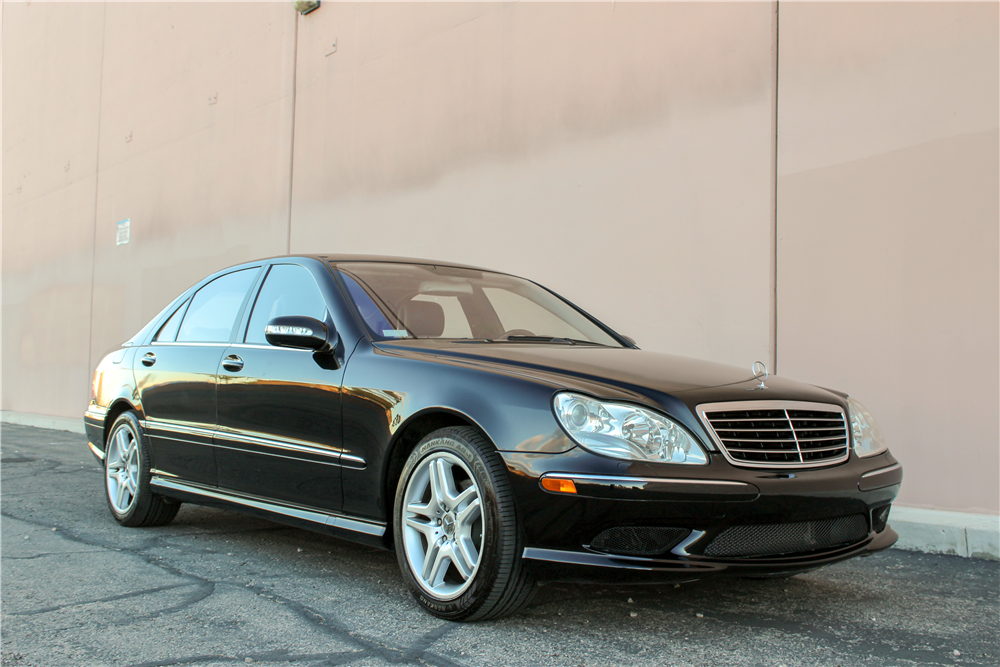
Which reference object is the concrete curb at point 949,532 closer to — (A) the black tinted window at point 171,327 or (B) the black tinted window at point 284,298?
(B) the black tinted window at point 284,298

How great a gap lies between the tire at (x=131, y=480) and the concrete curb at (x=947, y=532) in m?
4.07

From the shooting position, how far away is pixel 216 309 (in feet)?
15.3

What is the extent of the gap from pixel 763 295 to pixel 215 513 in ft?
12.6

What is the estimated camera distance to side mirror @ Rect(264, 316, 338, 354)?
3613 mm

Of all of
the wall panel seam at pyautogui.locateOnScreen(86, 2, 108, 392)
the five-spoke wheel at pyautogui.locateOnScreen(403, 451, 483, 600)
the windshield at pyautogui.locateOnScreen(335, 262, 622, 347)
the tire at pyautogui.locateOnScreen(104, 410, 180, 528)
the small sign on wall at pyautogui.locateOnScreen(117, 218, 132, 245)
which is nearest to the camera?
the five-spoke wheel at pyautogui.locateOnScreen(403, 451, 483, 600)

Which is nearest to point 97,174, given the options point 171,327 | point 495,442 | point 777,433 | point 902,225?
point 171,327

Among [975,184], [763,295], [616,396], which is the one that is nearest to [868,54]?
[975,184]

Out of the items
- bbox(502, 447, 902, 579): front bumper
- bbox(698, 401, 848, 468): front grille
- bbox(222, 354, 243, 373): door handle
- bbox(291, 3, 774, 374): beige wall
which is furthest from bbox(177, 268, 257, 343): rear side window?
bbox(291, 3, 774, 374): beige wall

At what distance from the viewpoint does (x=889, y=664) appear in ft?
8.88

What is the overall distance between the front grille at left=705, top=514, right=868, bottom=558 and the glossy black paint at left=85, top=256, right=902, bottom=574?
4 cm

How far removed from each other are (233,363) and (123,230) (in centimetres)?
1113

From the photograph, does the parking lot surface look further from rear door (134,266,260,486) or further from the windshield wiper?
the windshield wiper

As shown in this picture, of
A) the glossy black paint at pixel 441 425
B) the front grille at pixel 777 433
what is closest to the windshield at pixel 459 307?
the glossy black paint at pixel 441 425

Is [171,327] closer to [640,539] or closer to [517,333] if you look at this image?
[517,333]
